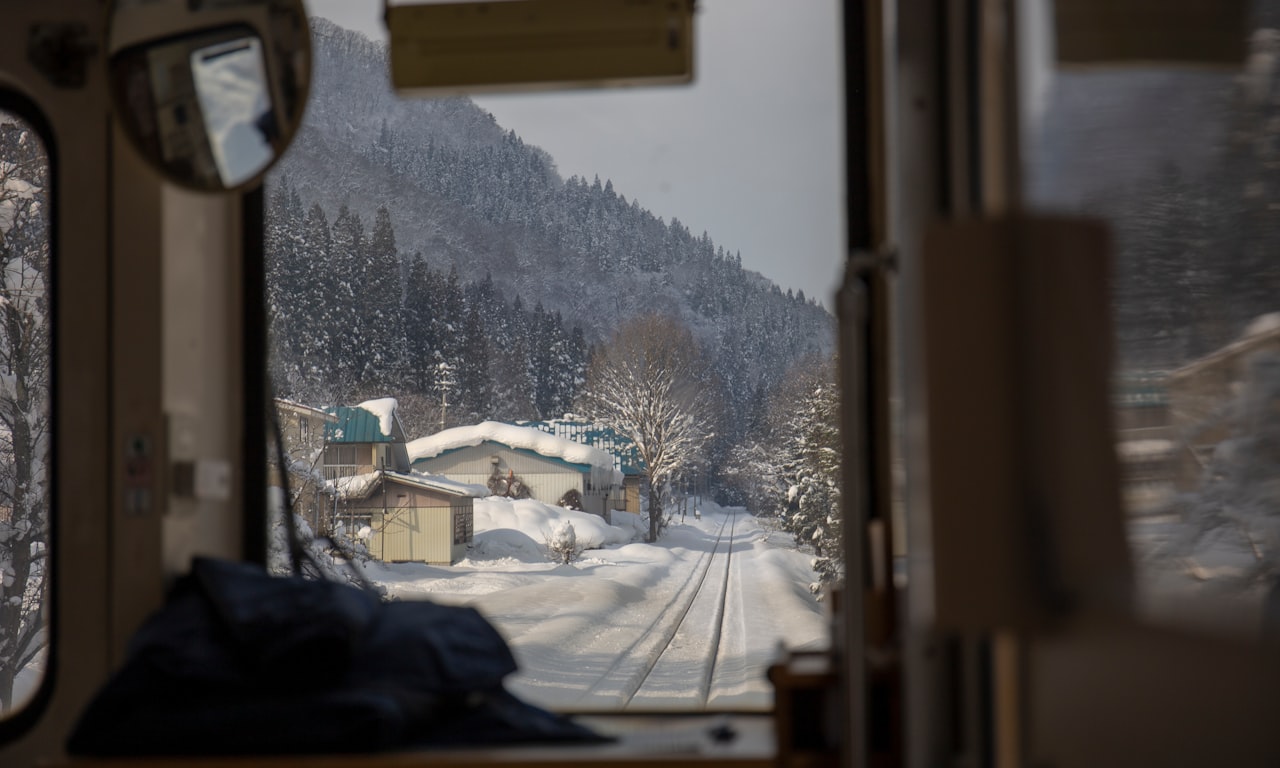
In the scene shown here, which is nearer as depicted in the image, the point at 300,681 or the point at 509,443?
the point at 300,681

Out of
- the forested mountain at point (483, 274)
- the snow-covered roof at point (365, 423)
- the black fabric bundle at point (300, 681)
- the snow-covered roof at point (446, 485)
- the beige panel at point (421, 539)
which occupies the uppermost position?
the forested mountain at point (483, 274)

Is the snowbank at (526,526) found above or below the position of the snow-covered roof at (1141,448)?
below

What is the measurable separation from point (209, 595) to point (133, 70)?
3.57 feet

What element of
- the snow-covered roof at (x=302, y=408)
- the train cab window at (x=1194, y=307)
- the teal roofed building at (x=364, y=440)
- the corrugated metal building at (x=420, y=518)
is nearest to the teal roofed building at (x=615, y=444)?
the corrugated metal building at (x=420, y=518)

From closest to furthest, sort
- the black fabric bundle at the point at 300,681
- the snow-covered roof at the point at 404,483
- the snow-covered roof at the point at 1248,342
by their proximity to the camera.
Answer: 1. the snow-covered roof at the point at 1248,342
2. the black fabric bundle at the point at 300,681
3. the snow-covered roof at the point at 404,483

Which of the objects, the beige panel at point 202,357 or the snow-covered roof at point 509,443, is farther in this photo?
the snow-covered roof at point 509,443

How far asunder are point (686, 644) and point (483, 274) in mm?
1394

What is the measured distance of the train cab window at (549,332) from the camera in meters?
2.70

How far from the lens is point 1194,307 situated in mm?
861

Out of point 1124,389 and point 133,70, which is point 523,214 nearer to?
point 133,70

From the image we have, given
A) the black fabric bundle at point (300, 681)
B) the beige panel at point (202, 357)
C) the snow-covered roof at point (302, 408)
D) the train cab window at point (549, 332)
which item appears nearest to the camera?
the black fabric bundle at point (300, 681)

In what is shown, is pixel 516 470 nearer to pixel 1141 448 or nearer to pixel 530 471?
pixel 530 471

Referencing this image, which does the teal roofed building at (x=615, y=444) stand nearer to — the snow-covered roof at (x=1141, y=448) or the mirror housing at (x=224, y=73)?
the mirror housing at (x=224, y=73)

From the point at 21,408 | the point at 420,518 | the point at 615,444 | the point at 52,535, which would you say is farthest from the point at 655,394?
the point at 21,408
